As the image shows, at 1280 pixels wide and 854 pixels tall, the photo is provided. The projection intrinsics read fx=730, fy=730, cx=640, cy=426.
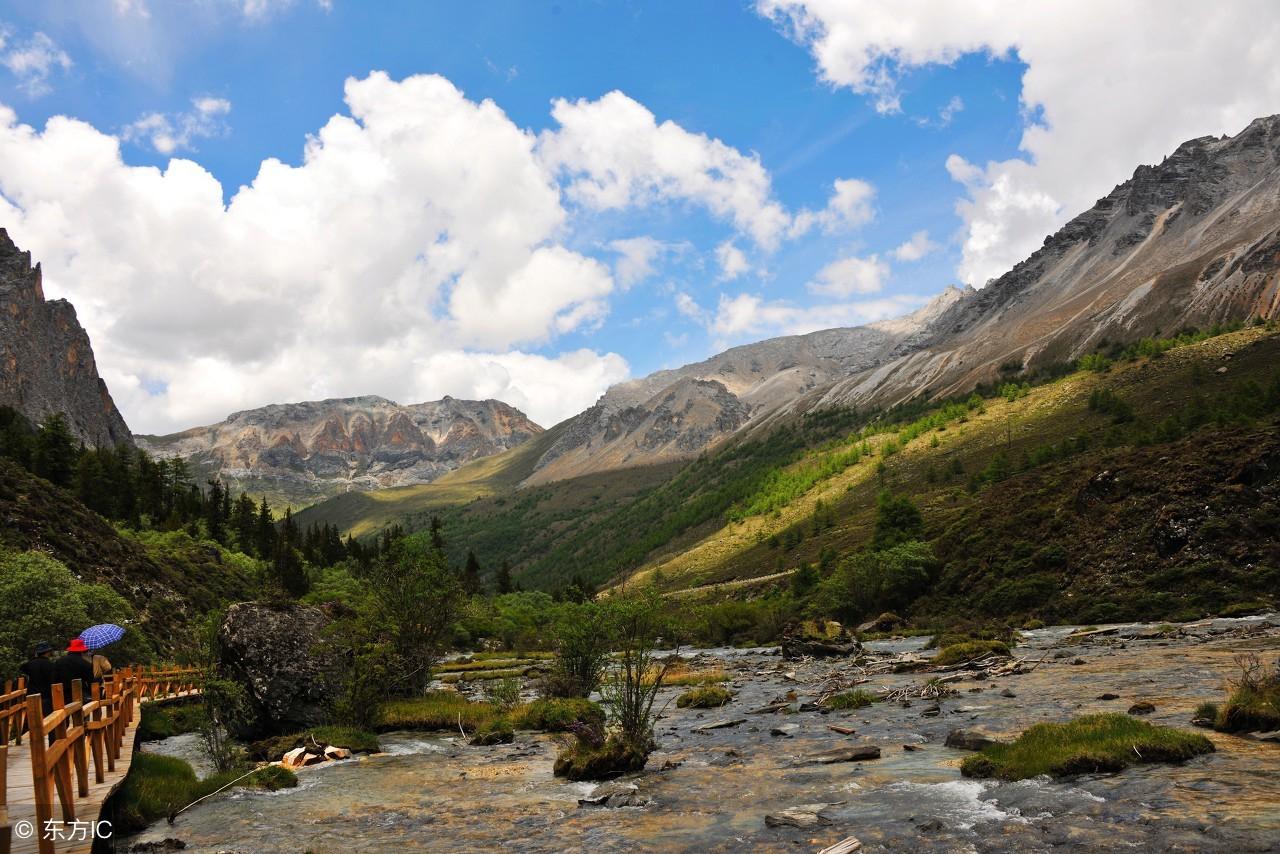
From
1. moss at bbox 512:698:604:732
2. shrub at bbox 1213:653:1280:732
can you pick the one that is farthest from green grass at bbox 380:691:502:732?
shrub at bbox 1213:653:1280:732

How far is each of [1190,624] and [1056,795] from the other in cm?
3520

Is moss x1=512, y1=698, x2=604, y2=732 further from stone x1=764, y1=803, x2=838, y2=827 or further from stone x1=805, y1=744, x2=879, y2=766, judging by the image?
stone x1=764, y1=803, x2=838, y2=827

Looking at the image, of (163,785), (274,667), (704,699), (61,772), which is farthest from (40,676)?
(704,699)

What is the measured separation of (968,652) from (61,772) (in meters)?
34.8

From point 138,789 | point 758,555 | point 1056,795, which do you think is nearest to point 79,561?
point 138,789

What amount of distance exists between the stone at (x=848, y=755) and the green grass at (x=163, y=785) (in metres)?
13.5

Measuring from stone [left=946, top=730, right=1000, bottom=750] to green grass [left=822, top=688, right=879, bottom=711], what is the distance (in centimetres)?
706

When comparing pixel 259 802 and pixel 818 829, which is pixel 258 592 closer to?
pixel 259 802

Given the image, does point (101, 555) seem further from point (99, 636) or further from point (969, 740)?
point (969, 740)

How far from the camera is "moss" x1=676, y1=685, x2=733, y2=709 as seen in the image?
101ft

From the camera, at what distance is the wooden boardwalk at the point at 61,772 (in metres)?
7.80

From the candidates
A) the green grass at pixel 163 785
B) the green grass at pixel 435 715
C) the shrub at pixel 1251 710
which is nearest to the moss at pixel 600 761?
the green grass at pixel 163 785

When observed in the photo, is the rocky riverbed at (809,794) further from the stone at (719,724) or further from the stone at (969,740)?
the stone at (969,740)

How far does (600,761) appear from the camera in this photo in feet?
59.3
